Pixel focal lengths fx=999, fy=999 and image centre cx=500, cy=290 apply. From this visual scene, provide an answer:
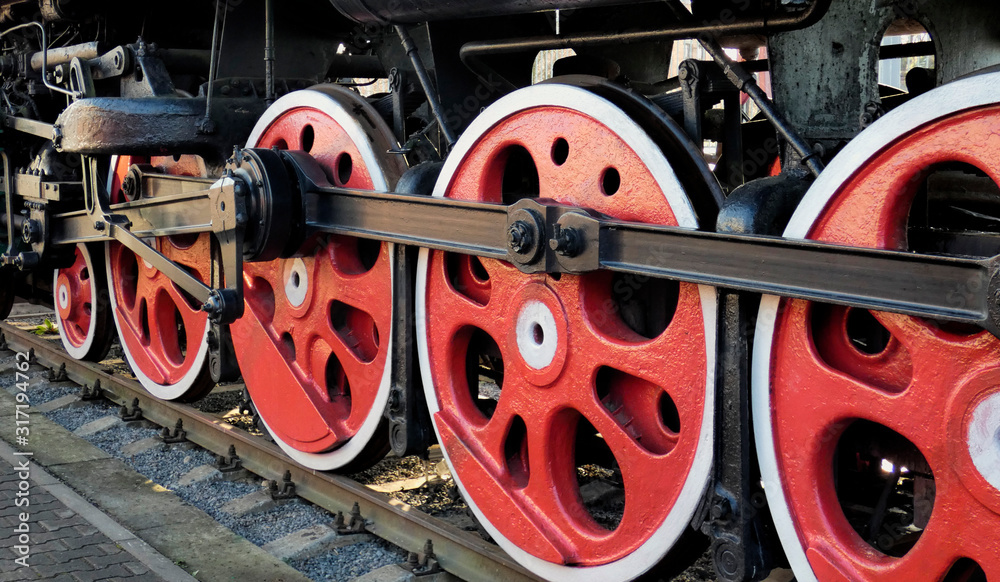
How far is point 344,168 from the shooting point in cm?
377

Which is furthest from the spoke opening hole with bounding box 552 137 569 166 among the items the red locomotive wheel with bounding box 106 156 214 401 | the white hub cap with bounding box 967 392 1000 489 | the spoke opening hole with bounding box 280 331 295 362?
the red locomotive wheel with bounding box 106 156 214 401

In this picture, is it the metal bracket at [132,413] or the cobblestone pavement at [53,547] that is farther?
the metal bracket at [132,413]

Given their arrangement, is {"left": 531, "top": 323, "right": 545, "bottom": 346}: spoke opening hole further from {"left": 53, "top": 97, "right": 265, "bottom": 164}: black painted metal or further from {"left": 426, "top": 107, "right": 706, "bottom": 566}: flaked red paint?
{"left": 53, "top": 97, "right": 265, "bottom": 164}: black painted metal

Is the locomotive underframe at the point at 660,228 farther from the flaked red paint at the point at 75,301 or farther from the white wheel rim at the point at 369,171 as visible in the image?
the flaked red paint at the point at 75,301

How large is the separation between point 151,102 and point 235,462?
1.53 metres

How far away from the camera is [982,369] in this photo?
184 centimetres

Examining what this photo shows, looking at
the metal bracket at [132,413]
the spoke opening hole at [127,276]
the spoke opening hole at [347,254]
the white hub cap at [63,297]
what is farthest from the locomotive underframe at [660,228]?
the white hub cap at [63,297]

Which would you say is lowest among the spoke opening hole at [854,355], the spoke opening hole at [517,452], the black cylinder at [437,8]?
the spoke opening hole at [517,452]

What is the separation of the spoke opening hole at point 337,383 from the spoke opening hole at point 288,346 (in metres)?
0.19

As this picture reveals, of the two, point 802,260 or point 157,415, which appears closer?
point 802,260

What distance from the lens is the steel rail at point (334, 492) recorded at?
3025 millimetres

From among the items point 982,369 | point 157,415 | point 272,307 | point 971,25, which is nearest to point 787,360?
point 982,369

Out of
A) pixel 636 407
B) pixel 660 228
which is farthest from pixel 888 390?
pixel 636 407

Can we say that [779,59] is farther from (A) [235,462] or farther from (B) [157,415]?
(B) [157,415]
